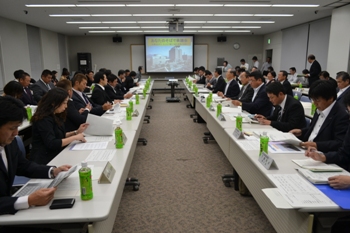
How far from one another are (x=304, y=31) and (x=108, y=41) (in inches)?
349

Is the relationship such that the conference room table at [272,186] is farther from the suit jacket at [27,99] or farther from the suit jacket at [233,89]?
the suit jacket at [27,99]

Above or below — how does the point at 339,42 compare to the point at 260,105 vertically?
above

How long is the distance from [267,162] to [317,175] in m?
0.31

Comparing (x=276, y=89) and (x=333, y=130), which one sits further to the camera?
(x=276, y=89)

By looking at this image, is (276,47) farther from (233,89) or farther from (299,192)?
(299,192)

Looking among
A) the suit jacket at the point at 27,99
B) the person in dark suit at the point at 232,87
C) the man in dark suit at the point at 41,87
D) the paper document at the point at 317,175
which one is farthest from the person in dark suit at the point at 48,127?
the person in dark suit at the point at 232,87

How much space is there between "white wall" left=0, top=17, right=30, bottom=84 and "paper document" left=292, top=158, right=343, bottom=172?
28.2 ft

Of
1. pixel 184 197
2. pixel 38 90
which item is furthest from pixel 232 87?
pixel 38 90

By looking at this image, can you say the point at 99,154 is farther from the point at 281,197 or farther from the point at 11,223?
the point at 281,197

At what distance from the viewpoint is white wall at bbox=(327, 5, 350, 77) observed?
266 inches

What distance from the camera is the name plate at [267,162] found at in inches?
72.5

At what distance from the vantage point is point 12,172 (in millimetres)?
1576

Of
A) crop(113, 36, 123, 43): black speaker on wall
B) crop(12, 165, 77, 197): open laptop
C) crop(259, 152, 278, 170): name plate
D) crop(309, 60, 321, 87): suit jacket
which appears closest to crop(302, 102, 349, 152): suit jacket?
crop(259, 152, 278, 170): name plate

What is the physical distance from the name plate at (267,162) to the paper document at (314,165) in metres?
0.19
